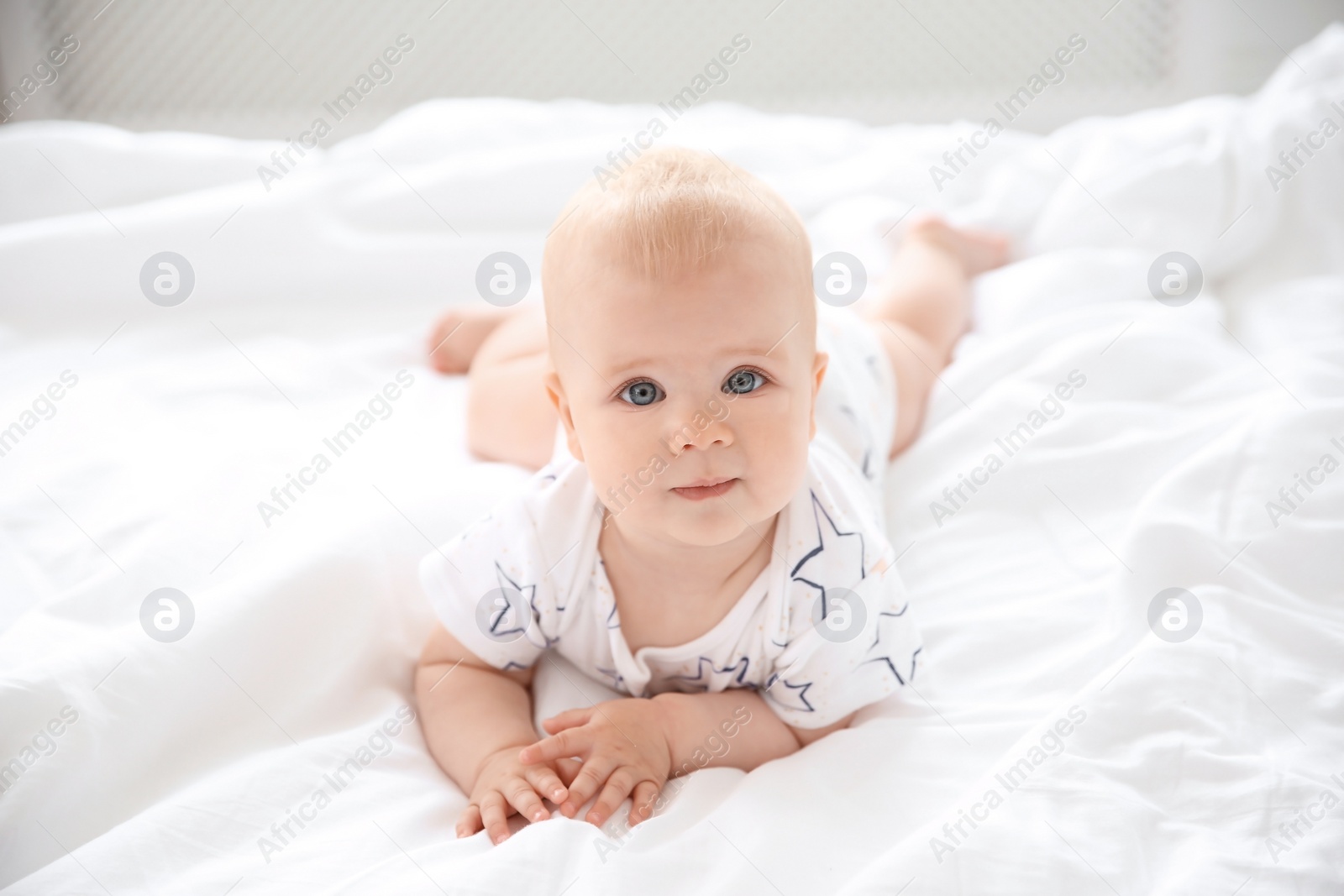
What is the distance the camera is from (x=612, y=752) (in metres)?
0.85

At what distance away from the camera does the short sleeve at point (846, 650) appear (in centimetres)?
89

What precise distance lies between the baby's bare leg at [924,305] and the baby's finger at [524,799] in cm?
64

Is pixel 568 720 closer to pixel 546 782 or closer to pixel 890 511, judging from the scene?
pixel 546 782

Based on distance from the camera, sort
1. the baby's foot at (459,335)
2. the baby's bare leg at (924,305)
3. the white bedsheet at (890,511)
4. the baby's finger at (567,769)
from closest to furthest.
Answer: the white bedsheet at (890,511) → the baby's finger at (567,769) → the baby's bare leg at (924,305) → the baby's foot at (459,335)

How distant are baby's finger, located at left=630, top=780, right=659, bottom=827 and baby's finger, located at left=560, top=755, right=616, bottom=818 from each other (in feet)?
0.09

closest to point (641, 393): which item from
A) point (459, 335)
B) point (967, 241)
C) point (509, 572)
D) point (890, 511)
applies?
point (509, 572)

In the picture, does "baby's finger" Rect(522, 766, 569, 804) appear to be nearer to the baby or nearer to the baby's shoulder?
the baby

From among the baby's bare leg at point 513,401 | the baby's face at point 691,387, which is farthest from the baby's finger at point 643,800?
the baby's bare leg at point 513,401

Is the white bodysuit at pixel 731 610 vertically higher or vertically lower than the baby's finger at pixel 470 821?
higher

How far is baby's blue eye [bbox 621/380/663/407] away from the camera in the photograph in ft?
2.60

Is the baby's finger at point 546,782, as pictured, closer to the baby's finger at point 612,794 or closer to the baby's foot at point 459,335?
the baby's finger at point 612,794

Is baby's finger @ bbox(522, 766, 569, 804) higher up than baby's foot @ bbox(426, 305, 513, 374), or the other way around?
baby's foot @ bbox(426, 305, 513, 374)

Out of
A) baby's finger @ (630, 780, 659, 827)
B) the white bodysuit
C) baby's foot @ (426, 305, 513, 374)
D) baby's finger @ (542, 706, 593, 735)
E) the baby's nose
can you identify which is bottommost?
baby's finger @ (630, 780, 659, 827)

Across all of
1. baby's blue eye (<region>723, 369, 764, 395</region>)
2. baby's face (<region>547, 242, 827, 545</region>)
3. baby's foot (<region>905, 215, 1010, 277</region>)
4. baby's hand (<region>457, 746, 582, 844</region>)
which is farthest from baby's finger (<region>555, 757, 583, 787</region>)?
baby's foot (<region>905, 215, 1010, 277</region>)
